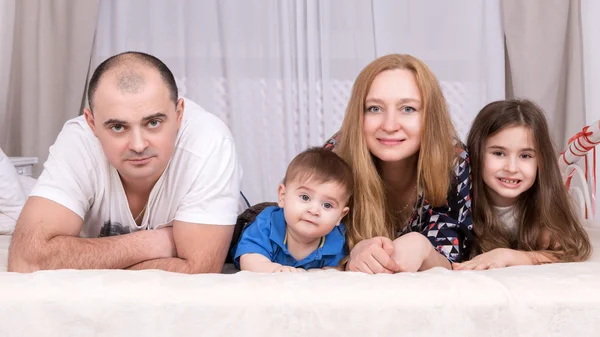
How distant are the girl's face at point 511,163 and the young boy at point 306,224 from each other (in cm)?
43

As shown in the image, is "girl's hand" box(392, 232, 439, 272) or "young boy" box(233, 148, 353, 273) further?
"young boy" box(233, 148, 353, 273)

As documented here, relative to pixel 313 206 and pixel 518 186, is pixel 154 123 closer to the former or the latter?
pixel 313 206

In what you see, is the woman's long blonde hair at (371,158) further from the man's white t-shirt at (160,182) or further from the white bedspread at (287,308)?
the white bedspread at (287,308)

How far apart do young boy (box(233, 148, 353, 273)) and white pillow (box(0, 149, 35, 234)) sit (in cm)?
106

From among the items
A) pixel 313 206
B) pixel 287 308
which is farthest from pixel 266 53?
pixel 287 308

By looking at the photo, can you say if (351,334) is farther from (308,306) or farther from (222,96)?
(222,96)

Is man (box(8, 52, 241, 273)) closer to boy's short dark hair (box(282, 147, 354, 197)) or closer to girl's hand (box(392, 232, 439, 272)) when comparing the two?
boy's short dark hair (box(282, 147, 354, 197))

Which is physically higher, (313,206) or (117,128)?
(117,128)

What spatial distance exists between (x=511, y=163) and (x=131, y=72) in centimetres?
105

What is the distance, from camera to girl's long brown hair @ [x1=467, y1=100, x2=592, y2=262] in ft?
5.56

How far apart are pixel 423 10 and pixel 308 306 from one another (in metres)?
2.96

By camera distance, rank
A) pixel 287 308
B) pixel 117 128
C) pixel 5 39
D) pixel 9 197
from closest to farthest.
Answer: pixel 287 308, pixel 117 128, pixel 9 197, pixel 5 39

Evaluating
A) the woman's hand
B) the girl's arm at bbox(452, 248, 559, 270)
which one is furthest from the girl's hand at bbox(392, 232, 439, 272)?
→ the girl's arm at bbox(452, 248, 559, 270)

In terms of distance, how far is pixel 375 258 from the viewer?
1.37 meters
